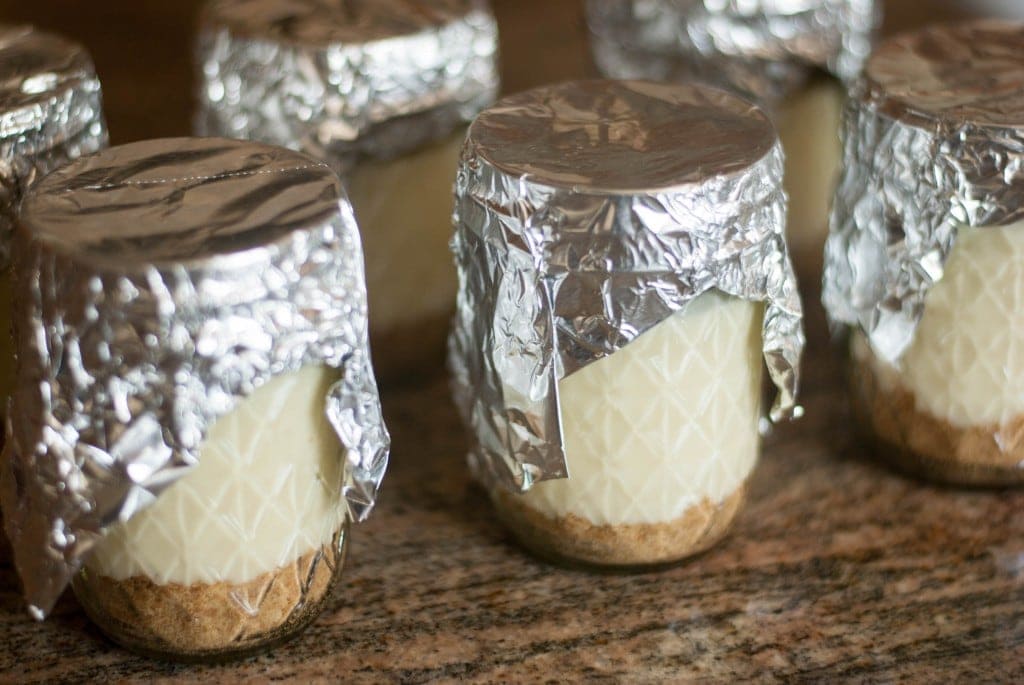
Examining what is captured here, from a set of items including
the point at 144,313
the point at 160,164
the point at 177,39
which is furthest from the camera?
the point at 177,39

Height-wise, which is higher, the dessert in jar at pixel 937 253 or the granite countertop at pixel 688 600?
the dessert in jar at pixel 937 253

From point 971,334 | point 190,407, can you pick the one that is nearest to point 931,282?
point 971,334

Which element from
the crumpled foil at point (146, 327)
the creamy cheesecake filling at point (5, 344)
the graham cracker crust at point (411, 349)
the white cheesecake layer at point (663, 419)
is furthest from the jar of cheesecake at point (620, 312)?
the creamy cheesecake filling at point (5, 344)

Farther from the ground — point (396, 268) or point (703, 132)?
point (703, 132)

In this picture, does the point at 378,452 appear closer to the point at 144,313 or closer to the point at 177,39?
the point at 144,313

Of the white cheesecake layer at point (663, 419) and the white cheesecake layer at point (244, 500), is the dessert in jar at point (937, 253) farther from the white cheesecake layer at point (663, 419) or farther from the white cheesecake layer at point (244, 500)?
the white cheesecake layer at point (244, 500)

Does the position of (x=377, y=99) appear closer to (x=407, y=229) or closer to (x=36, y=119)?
(x=407, y=229)
